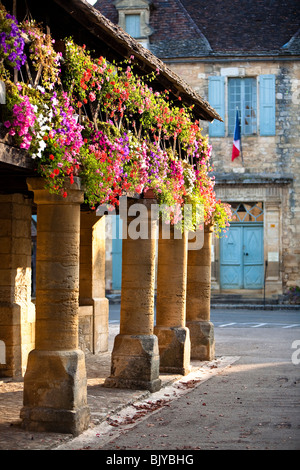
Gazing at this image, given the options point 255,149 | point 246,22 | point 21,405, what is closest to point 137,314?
point 21,405

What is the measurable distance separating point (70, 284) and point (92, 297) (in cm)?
664

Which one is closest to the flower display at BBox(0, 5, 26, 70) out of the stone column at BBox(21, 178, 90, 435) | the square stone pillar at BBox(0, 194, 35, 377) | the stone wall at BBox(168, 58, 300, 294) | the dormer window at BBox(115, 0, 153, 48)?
the stone column at BBox(21, 178, 90, 435)

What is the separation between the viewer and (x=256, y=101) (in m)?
26.9

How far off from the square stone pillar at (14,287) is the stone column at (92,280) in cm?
259

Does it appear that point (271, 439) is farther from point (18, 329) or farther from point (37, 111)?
point (18, 329)

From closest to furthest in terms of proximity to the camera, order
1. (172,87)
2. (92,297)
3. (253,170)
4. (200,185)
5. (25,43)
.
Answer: (25,43), (172,87), (200,185), (92,297), (253,170)

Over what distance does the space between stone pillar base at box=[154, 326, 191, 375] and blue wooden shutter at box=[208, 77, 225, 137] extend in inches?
609

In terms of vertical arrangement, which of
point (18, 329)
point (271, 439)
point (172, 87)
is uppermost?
point (172, 87)

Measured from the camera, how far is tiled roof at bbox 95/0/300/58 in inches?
1072

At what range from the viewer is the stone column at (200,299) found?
14.3 metres

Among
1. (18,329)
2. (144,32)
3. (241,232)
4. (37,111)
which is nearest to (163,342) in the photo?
(18,329)

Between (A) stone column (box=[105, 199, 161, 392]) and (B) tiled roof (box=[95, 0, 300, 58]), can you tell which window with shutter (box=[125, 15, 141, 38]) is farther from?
(A) stone column (box=[105, 199, 161, 392])

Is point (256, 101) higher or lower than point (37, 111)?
higher

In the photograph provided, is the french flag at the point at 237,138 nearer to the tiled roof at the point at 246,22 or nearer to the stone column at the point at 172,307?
the tiled roof at the point at 246,22
